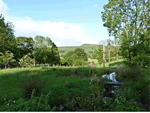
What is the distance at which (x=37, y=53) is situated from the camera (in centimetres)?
2928

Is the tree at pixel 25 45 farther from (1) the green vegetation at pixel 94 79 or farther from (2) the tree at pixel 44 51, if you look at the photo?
(1) the green vegetation at pixel 94 79

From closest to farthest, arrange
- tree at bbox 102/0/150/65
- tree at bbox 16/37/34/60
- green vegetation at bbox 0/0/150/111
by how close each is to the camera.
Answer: green vegetation at bbox 0/0/150/111
tree at bbox 102/0/150/65
tree at bbox 16/37/34/60

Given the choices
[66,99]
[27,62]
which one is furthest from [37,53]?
[66,99]

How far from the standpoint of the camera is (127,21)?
534 inches

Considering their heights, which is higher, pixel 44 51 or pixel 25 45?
pixel 25 45

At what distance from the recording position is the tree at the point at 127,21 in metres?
12.0

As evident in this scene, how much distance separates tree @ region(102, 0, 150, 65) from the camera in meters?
12.0

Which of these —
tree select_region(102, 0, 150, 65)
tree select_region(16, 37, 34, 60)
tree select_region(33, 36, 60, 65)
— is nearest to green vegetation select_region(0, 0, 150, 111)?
tree select_region(102, 0, 150, 65)

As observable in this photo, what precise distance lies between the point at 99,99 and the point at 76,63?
33.6m

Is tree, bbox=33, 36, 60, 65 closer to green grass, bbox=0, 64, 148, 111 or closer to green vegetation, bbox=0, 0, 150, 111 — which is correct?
green vegetation, bbox=0, 0, 150, 111

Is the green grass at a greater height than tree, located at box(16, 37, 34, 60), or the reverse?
tree, located at box(16, 37, 34, 60)

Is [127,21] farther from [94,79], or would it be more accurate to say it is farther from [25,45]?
[25,45]

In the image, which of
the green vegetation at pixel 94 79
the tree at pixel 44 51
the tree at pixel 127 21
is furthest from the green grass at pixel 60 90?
the tree at pixel 44 51

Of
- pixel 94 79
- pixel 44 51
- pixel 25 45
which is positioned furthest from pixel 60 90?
pixel 25 45
